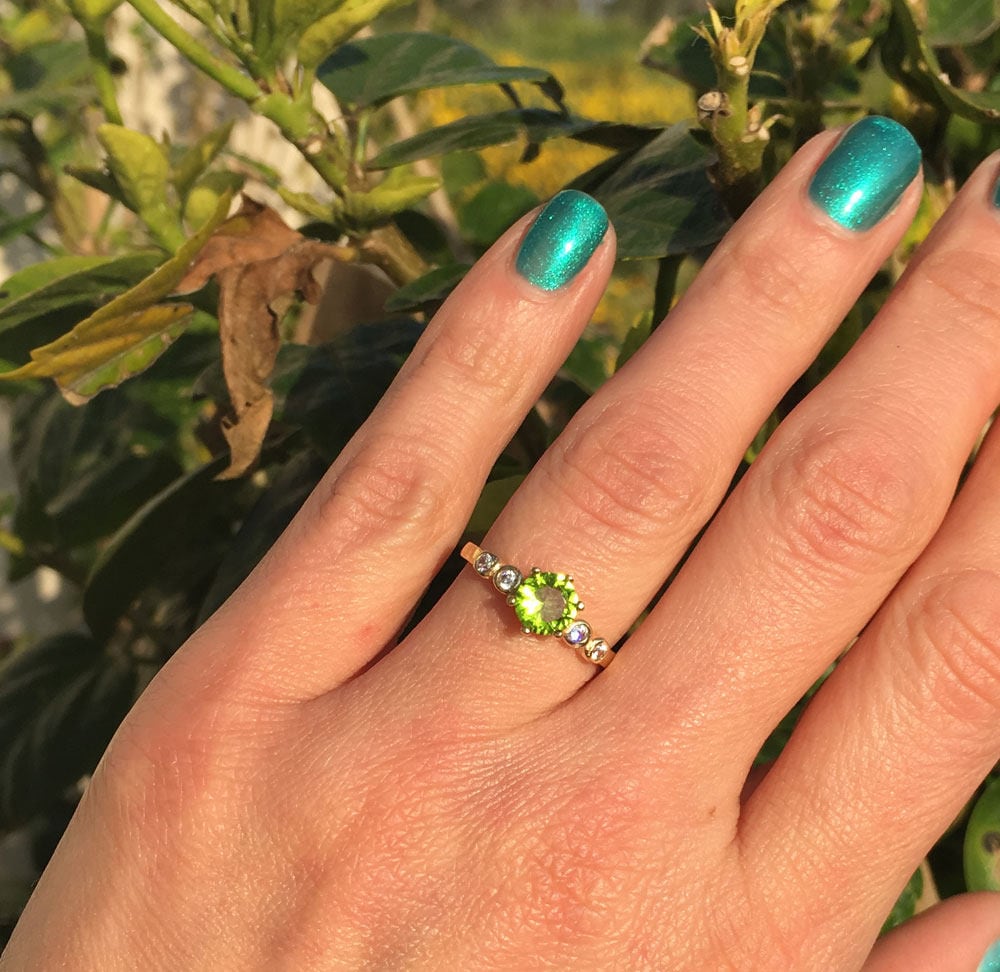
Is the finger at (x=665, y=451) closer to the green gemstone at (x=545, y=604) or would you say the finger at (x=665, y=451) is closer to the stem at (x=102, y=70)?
the green gemstone at (x=545, y=604)

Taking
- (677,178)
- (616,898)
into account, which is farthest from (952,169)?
(616,898)

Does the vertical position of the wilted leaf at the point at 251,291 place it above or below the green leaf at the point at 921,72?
below

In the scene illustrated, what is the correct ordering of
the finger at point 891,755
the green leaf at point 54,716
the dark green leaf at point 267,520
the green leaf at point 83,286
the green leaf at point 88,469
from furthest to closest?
1. the green leaf at point 88,469
2. the green leaf at point 54,716
3. the dark green leaf at point 267,520
4. the green leaf at point 83,286
5. the finger at point 891,755

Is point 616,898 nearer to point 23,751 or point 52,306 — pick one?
point 52,306

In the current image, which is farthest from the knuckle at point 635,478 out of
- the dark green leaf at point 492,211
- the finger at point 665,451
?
the dark green leaf at point 492,211

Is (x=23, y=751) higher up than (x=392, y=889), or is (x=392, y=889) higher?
(x=392, y=889)

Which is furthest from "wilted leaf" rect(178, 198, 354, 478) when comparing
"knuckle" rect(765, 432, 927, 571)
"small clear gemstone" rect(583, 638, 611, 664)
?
"knuckle" rect(765, 432, 927, 571)
